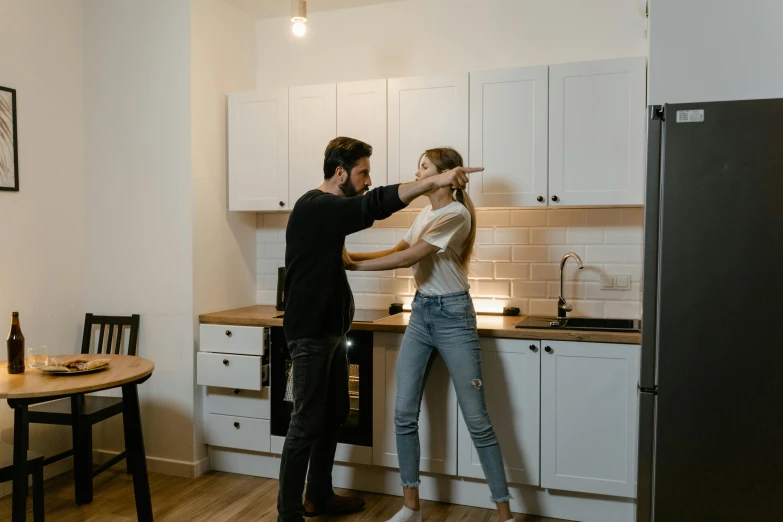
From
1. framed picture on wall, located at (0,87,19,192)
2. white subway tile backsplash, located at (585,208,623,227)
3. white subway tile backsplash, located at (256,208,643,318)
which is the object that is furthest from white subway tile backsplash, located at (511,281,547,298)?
framed picture on wall, located at (0,87,19,192)

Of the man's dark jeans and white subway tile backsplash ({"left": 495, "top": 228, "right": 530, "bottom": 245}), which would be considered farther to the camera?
white subway tile backsplash ({"left": 495, "top": 228, "right": 530, "bottom": 245})

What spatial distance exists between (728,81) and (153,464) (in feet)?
11.1

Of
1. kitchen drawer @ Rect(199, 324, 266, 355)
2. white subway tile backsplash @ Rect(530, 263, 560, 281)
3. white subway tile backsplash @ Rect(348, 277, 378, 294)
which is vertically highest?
white subway tile backsplash @ Rect(530, 263, 560, 281)

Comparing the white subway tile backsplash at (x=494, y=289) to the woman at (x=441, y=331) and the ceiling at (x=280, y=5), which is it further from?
the ceiling at (x=280, y=5)

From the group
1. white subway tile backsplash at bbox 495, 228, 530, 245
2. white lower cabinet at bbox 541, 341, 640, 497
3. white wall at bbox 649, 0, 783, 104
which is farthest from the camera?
white subway tile backsplash at bbox 495, 228, 530, 245

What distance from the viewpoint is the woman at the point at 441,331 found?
9.02ft

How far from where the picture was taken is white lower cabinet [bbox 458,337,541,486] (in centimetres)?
296

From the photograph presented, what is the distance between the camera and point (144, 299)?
12.1ft

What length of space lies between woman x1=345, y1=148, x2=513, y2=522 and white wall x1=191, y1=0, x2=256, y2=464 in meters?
1.13

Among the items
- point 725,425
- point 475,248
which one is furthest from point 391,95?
point 725,425

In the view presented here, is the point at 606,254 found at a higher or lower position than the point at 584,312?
higher

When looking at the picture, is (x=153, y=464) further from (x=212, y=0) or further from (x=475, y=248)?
A: (x=212, y=0)

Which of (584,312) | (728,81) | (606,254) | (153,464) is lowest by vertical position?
(153,464)

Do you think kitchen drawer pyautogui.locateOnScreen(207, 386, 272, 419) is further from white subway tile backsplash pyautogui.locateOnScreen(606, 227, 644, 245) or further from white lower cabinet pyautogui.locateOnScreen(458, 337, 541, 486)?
white subway tile backsplash pyautogui.locateOnScreen(606, 227, 644, 245)
